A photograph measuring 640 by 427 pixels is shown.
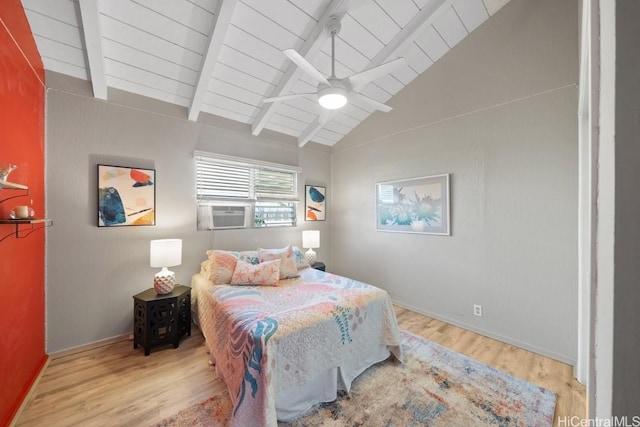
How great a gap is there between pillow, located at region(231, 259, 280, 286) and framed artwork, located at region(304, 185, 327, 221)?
1601 millimetres

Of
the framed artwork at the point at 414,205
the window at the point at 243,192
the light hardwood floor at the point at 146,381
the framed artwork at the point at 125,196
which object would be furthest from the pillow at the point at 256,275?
the framed artwork at the point at 414,205

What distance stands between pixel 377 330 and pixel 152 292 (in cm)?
229

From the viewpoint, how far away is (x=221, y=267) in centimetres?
280

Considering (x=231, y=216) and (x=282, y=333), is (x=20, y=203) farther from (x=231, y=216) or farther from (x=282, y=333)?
(x=282, y=333)

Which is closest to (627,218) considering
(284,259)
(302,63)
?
(302,63)

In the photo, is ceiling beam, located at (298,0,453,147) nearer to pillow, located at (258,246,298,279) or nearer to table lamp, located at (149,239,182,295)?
pillow, located at (258,246,298,279)

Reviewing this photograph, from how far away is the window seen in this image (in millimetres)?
3312

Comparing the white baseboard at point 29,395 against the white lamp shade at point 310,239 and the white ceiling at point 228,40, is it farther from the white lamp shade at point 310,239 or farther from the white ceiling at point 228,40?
the white lamp shade at point 310,239

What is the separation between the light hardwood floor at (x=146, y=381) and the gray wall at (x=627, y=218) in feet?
6.98

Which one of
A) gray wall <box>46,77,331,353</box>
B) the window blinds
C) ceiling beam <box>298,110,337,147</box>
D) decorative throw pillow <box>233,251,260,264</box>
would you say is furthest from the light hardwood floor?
ceiling beam <box>298,110,337,147</box>

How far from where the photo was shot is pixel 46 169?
236cm

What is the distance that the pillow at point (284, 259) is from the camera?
118 inches

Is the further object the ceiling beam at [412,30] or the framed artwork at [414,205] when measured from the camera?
the framed artwork at [414,205]

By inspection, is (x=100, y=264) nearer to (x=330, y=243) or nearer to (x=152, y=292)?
(x=152, y=292)
